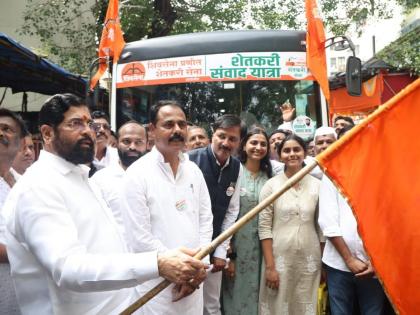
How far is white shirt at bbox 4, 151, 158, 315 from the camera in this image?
1.86 metres

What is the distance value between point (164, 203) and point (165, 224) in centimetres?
12

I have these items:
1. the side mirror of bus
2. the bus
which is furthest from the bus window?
the side mirror of bus

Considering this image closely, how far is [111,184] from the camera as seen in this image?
11.9 ft

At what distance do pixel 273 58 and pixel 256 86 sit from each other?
349 millimetres

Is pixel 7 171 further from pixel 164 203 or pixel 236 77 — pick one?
pixel 236 77

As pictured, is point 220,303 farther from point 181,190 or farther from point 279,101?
point 279,101

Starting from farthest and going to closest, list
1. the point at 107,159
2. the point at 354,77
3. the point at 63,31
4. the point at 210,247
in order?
the point at 63,31 → the point at 354,77 → the point at 107,159 → the point at 210,247

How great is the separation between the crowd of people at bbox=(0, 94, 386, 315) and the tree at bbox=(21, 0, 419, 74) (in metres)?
7.70

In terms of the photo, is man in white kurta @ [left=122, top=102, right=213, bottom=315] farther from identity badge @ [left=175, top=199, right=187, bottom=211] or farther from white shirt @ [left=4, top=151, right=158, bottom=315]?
white shirt @ [left=4, top=151, right=158, bottom=315]

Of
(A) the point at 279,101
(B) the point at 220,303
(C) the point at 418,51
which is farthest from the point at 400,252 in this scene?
(C) the point at 418,51

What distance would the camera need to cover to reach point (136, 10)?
13031 millimetres

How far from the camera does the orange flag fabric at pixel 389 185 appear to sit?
2.33 metres

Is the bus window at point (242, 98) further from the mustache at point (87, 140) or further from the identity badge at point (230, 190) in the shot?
the mustache at point (87, 140)

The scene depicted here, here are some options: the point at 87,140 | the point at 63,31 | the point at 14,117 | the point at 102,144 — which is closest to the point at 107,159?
the point at 102,144
